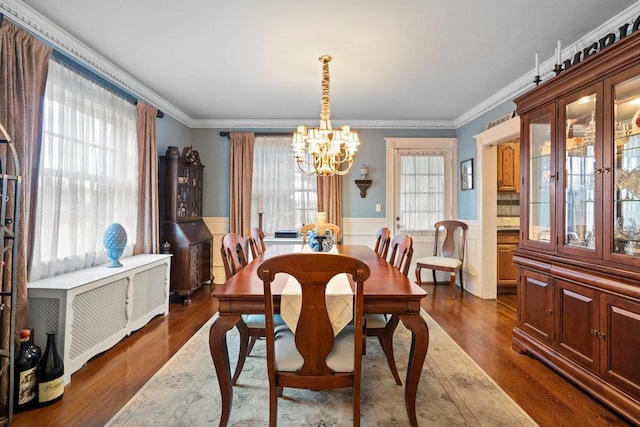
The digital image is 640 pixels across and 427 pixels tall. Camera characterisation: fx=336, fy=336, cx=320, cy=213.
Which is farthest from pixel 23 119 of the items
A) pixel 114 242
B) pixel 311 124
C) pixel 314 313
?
pixel 311 124

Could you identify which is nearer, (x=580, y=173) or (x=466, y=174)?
(x=580, y=173)

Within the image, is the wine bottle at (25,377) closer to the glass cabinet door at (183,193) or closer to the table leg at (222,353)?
the table leg at (222,353)

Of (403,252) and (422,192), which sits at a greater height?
(422,192)

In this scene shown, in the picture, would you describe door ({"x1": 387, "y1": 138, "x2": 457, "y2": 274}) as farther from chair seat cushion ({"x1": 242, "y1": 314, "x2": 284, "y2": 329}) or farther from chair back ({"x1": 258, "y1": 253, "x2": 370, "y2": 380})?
chair back ({"x1": 258, "y1": 253, "x2": 370, "y2": 380})

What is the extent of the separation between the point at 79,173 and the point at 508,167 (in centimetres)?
505

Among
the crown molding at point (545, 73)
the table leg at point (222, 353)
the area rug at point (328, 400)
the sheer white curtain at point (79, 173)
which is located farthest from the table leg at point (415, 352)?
the sheer white curtain at point (79, 173)

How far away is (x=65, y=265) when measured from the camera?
2631 millimetres

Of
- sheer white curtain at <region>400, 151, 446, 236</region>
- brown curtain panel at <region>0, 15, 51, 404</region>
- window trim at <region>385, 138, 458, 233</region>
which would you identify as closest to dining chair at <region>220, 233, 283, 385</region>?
brown curtain panel at <region>0, 15, 51, 404</region>

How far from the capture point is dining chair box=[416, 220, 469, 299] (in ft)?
14.5

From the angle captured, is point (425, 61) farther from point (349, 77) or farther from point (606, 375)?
point (606, 375)

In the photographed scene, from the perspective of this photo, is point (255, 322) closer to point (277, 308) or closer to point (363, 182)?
point (277, 308)

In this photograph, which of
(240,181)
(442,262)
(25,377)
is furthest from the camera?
(240,181)

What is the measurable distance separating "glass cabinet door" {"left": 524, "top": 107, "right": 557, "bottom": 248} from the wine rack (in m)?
3.35

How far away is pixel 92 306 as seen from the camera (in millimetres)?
2445
